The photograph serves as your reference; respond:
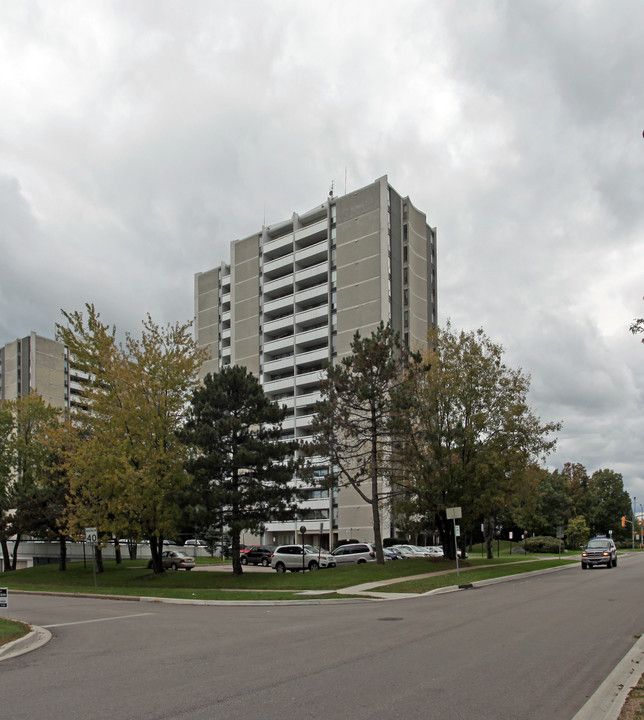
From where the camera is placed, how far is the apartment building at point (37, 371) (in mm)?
116375

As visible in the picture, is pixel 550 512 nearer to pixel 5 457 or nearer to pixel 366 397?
pixel 366 397

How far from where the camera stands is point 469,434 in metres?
36.4

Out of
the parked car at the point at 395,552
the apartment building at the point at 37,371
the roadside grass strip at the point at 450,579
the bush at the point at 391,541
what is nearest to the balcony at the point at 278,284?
the bush at the point at 391,541

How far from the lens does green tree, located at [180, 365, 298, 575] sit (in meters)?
33.4

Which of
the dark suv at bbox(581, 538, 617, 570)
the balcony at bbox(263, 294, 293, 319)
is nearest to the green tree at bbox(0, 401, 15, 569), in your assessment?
the dark suv at bbox(581, 538, 617, 570)

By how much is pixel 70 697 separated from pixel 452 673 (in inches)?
192

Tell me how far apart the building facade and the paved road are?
54.9m

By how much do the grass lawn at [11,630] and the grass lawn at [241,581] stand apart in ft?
30.9

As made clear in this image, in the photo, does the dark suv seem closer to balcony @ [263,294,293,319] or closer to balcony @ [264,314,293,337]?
balcony @ [264,314,293,337]

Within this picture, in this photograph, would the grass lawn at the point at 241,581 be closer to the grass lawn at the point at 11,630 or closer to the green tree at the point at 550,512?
the grass lawn at the point at 11,630

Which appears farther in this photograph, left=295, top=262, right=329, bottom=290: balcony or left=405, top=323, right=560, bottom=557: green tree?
left=295, top=262, right=329, bottom=290: balcony

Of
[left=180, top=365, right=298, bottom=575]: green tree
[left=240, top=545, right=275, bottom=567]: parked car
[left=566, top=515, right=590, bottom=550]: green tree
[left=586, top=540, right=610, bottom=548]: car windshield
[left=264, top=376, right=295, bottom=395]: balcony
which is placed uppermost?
[left=264, top=376, right=295, bottom=395]: balcony

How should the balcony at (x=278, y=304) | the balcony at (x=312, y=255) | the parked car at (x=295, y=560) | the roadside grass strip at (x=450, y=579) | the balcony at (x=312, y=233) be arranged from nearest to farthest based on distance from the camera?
1. the roadside grass strip at (x=450, y=579)
2. the parked car at (x=295, y=560)
3. the balcony at (x=312, y=255)
4. the balcony at (x=312, y=233)
5. the balcony at (x=278, y=304)

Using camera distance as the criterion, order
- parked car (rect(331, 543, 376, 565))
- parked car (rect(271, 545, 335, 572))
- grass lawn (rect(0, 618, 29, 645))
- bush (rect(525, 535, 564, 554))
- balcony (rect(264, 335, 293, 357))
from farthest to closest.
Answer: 1. balcony (rect(264, 335, 293, 357))
2. bush (rect(525, 535, 564, 554))
3. parked car (rect(331, 543, 376, 565))
4. parked car (rect(271, 545, 335, 572))
5. grass lawn (rect(0, 618, 29, 645))
